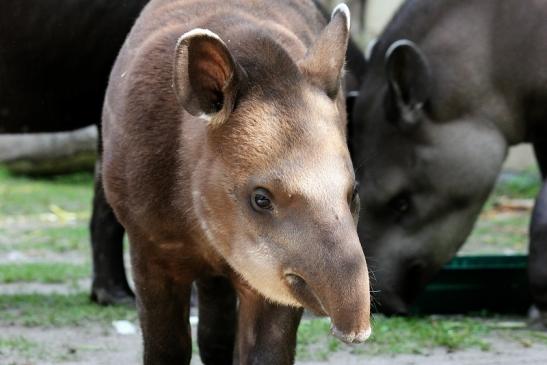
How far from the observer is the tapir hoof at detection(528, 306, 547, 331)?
6488mm

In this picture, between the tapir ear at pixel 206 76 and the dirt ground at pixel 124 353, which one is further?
the dirt ground at pixel 124 353

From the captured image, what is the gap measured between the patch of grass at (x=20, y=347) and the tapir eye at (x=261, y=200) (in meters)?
2.28

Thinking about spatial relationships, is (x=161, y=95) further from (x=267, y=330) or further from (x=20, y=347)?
(x=20, y=347)

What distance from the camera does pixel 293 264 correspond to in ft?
11.5

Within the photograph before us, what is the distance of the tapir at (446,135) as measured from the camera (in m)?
6.99

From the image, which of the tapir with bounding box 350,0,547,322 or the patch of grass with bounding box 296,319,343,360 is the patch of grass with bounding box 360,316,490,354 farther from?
the tapir with bounding box 350,0,547,322

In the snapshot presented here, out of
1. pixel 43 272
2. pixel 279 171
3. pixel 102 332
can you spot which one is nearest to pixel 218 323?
pixel 102 332

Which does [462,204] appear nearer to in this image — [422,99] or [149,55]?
[422,99]

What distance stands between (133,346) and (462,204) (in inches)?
88.0

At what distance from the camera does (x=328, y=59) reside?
3.86 m

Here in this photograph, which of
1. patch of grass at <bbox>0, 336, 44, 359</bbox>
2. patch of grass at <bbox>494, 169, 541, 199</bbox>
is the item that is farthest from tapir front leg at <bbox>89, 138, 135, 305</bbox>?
patch of grass at <bbox>494, 169, 541, 199</bbox>

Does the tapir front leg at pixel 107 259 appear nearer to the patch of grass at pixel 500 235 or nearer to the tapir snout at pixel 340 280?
the patch of grass at pixel 500 235

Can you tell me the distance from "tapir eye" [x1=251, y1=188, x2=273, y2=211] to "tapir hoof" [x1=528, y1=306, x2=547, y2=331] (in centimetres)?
326

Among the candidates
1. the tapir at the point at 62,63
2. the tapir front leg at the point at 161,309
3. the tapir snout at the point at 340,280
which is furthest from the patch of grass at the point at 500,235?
the tapir snout at the point at 340,280
